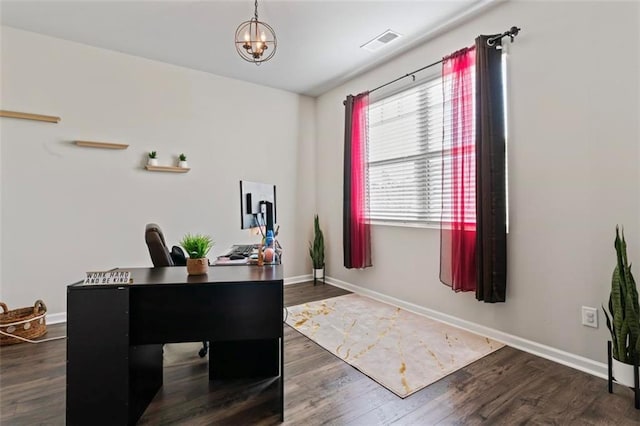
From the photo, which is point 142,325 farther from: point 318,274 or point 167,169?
point 318,274

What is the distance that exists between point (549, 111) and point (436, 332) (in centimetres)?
202

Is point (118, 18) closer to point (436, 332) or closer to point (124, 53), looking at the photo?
point (124, 53)

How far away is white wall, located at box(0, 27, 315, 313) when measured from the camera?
3.04 meters

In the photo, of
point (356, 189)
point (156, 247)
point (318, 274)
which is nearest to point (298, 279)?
point (318, 274)

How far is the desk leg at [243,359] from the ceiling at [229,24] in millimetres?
2686

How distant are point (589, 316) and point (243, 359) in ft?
7.77

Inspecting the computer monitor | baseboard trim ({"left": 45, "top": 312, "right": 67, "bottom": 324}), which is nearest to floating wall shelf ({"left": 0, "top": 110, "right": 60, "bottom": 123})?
baseboard trim ({"left": 45, "top": 312, "right": 67, "bottom": 324})

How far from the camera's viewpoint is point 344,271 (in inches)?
174

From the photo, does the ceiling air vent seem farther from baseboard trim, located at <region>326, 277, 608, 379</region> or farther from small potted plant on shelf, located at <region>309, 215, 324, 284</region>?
baseboard trim, located at <region>326, 277, 608, 379</region>

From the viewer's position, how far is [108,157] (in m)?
3.44

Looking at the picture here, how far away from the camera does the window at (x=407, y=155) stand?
125 inches

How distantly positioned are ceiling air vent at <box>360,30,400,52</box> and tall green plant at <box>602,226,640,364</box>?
254 cm

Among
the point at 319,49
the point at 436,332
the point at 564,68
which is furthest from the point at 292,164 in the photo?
the point at 564,68

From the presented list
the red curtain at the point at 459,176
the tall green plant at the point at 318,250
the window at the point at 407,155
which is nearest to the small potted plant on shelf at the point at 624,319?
the red curtain at the point at 459,176
